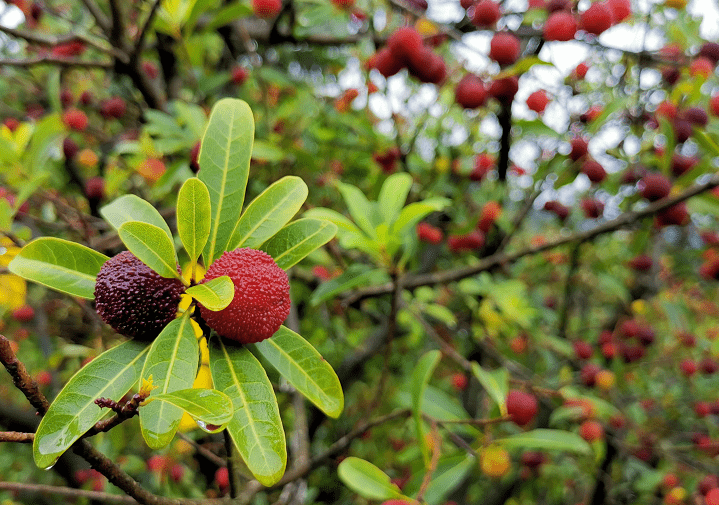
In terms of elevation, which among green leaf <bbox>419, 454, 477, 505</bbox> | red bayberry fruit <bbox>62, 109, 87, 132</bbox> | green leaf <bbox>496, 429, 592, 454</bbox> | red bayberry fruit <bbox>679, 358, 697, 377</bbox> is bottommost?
green leaf <bbox>419, 454, 477, 505</bbox>

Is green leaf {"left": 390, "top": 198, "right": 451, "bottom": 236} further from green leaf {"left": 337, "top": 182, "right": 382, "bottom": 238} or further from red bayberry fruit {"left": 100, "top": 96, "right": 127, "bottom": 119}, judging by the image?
red bayberry fruit {"left": 100, "top": 96, "right": 127, "bottom": 119}

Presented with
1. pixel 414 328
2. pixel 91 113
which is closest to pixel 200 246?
pixel 414 328

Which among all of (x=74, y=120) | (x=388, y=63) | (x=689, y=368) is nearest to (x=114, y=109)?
(x=74, y=120)

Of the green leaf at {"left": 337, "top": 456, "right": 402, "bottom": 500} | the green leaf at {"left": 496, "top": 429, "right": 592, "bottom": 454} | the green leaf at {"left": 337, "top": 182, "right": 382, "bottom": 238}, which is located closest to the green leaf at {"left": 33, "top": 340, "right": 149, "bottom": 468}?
the green leaf at {"left": 337, "top": 456, "right": 402, "bottom": 500}

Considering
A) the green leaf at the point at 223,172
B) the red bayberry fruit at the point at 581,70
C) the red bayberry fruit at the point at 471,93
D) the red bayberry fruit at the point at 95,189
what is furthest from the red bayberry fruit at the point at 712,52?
the red bayberry fruit at the point at 95,189

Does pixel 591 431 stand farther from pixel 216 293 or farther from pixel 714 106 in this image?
pixel 216 293

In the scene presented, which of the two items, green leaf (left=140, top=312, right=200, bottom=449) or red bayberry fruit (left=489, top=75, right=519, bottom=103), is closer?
green leaf (left=140, top=312, right=200, bottom=449)

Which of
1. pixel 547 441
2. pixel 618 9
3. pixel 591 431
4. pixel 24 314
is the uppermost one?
pixel 618 9
